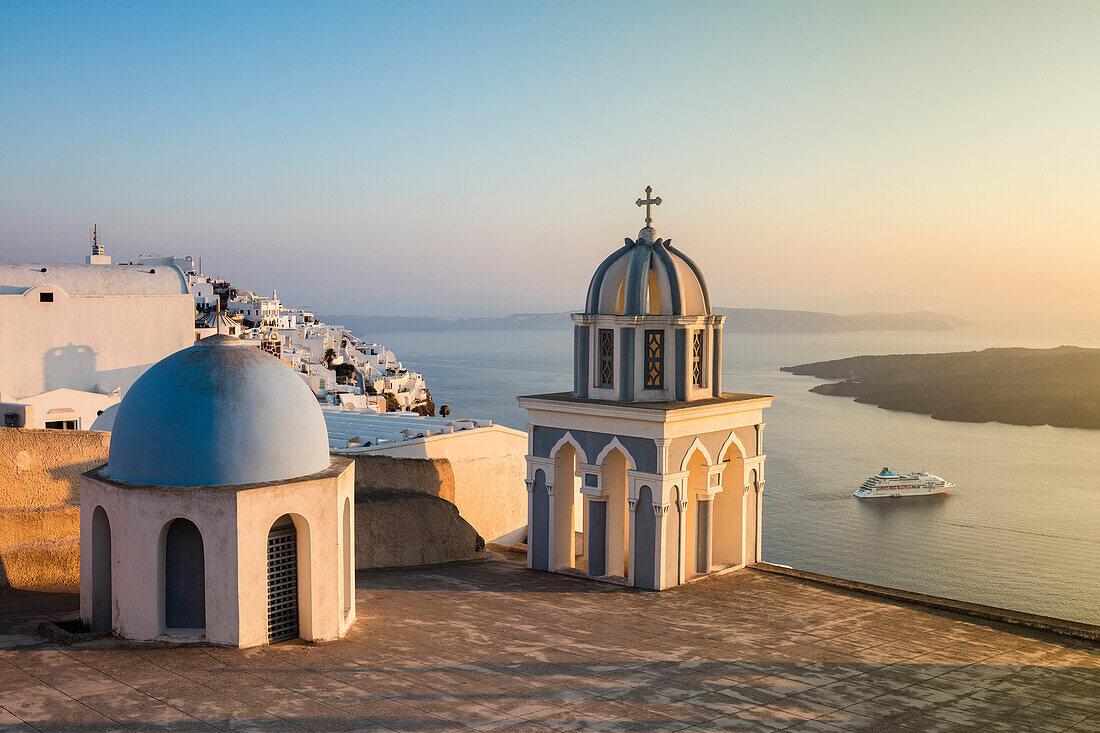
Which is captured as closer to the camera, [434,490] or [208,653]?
[208,653]

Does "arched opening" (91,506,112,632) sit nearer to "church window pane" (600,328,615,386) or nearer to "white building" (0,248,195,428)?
"church window pane" (600,328,615,386)

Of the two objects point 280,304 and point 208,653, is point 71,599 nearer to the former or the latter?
point 208,653

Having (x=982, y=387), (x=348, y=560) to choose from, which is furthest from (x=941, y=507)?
(x=348, y=560)

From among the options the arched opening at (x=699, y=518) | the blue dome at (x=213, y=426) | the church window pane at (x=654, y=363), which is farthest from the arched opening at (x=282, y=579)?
the arched opening at (x=699, y=518)

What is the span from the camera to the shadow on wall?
28.6 meters

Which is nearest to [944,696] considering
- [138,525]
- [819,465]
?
[138,525]

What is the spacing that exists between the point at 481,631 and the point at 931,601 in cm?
633

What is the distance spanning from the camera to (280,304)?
10669cm

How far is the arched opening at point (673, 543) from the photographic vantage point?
46.7ft

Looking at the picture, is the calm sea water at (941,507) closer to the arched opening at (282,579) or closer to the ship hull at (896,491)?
the ship hull at (896,491)

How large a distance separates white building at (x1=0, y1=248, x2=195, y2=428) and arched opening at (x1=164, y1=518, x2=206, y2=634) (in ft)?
64.1

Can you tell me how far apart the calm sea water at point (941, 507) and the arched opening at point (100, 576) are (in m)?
35.0

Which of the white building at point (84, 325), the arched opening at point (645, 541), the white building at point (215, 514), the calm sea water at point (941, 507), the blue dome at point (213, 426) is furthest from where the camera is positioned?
the calm sea water at point (941, 507)

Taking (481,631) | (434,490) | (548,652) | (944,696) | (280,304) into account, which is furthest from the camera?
(280,304)
